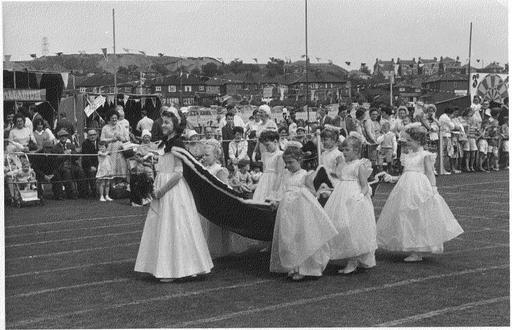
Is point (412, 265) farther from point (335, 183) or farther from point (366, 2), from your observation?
point (366, 2)

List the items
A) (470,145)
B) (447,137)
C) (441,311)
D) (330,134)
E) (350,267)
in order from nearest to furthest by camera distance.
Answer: (441,311), (350,267), (330,134), (447,137), (470,145)

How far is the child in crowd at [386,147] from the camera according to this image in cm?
1916

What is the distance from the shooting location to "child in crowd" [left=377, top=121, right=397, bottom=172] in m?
19.2

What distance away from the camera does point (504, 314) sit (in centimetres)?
743

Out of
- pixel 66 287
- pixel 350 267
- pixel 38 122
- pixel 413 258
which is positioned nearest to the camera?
pixel 66 287

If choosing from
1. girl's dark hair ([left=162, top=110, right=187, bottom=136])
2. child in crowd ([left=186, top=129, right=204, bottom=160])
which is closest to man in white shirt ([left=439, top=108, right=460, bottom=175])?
child in crowd ([left=186, top=129, right=204, bottom=160])

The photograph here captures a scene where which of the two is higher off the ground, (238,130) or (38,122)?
(38,122)

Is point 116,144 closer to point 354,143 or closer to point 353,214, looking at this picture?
point 354,143

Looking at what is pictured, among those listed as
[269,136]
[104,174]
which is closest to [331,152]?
[269,136]

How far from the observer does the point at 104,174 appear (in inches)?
656

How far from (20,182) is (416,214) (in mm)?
8105

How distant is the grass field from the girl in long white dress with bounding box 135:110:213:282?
171 mm

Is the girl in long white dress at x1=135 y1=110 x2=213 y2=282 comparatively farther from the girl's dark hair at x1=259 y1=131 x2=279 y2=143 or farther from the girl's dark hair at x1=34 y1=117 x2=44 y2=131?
the girl's dark hair at x1=34 y1=117 x2=44 y2=131

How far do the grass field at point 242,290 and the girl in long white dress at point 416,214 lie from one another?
0.22m
